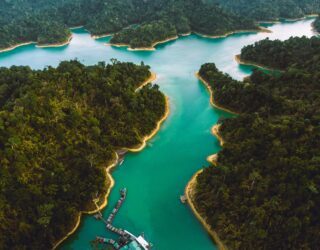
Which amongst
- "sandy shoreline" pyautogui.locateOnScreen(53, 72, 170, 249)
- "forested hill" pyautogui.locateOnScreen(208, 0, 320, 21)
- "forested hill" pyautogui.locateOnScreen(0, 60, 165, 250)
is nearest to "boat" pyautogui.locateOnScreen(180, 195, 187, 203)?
"sandy shoreline" pyautogui.locateOnScreen(53, 72, 170, 249)

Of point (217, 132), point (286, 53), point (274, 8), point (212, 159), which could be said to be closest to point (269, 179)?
point (212, 159)

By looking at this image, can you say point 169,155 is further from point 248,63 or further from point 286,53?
point 248,63

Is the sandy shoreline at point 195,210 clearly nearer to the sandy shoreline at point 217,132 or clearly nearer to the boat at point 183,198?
the boat at point 183,198

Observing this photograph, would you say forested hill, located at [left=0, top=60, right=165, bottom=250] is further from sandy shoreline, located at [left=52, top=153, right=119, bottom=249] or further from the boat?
the boat

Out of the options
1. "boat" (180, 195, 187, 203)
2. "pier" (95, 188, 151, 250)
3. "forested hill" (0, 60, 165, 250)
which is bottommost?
"pier" (95, 188, 151, 250)

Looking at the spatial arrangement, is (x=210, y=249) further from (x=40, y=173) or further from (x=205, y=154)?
(x=40, y=173)

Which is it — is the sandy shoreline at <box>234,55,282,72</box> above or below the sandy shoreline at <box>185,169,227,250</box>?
above
